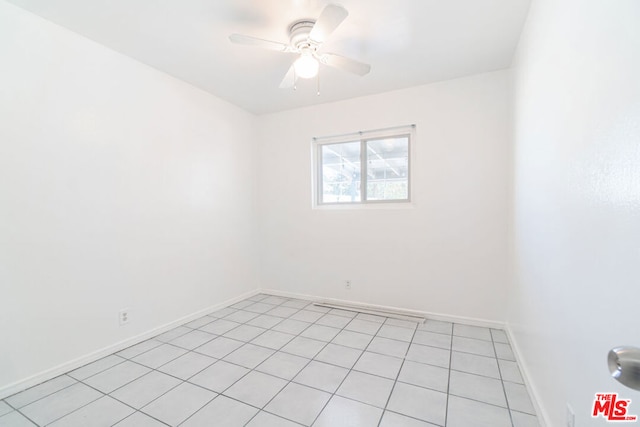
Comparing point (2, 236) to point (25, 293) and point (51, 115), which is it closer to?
point (25, 293)

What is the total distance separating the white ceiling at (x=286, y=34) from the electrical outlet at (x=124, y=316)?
87.2 inches

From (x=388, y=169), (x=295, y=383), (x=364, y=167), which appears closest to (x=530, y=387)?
(x=295, y=383)

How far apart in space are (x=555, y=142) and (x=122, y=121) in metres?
3.05

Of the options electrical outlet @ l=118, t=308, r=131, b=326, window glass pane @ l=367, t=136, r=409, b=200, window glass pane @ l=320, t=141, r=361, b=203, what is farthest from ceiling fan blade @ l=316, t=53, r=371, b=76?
electrical outlet @ l=118, t=308, r=131, b=326

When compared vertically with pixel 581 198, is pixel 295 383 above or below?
below

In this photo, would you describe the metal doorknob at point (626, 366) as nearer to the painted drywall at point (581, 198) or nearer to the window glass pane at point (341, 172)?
the painted drywall at point (581, 198)

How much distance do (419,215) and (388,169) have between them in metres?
0.67

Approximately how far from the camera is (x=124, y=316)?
2.31 meters

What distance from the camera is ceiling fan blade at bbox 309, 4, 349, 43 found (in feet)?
4.78

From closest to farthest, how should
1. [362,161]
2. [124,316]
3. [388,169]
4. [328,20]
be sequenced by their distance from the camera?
[328,20]
[124,316]
[388,169]
[362,161]

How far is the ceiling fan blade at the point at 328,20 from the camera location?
4.78 feet

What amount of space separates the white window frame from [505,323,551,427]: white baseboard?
1.55 metres

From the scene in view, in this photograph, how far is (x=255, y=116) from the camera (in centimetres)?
383

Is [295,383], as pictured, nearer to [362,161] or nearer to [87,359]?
[87,359]
